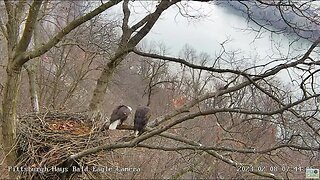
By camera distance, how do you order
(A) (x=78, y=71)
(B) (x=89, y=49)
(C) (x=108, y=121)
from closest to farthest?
1. (C) (x=108, y=121)
2. (B) (x=89, y=49)
3. (A) (x=78, y=71)

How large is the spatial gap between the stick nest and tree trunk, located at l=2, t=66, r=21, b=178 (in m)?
0.07

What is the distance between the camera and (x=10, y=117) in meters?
4.47

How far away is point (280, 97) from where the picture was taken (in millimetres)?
4262

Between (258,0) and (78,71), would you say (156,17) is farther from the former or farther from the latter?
(78,71)

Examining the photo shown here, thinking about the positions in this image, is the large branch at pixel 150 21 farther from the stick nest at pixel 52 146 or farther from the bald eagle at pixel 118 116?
the stick nest at pixel 52 146

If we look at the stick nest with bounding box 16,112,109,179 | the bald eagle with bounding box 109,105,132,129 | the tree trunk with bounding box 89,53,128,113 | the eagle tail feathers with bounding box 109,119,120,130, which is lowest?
the stick nest with bounding box 16,112,109,179

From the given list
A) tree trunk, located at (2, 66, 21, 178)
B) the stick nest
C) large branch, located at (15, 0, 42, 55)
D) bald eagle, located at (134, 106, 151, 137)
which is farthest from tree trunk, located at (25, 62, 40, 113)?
bald eagle, located at (134, 106, 151, 137)

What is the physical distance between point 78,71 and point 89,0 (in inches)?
157

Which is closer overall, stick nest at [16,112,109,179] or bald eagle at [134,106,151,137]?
stick nest at [16,112,109,179]

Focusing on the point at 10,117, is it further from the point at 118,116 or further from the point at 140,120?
the point at 140,120

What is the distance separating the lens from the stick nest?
4.18 meters

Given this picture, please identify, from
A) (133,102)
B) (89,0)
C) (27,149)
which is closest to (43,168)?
(27,149)

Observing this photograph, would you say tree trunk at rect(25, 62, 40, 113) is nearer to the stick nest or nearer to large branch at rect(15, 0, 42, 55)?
the stick nest

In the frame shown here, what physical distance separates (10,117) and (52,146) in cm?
60
